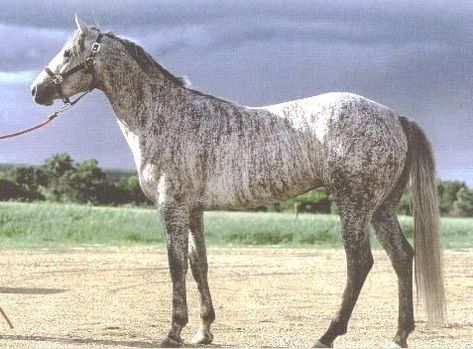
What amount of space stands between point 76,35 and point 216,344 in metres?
2.93

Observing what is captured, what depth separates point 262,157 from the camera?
6625 mm

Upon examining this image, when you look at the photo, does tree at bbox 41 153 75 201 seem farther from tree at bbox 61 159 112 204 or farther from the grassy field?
the grassy field

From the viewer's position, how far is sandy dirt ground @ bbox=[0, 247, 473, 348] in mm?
7629

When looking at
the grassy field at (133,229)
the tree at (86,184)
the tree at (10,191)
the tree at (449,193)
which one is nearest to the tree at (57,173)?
the tree at (86,184)

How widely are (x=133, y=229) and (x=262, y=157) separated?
14.7 metres

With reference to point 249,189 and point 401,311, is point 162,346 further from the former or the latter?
point 401,311

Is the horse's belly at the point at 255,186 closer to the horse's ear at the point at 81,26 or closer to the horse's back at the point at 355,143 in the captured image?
the horse's back at the point at 355,143

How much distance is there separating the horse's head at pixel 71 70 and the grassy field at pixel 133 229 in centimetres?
1264

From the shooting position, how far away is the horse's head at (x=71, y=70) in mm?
6926

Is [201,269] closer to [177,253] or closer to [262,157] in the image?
[177,253]

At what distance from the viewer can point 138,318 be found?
29.2 ft

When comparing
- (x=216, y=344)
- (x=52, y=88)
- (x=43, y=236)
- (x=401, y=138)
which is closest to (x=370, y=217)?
(x=401, y=138)

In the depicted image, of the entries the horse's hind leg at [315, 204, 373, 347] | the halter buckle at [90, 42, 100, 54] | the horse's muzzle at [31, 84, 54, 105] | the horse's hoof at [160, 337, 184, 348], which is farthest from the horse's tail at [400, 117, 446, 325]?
the horse's muzzle at [31, 84, 54, 105]

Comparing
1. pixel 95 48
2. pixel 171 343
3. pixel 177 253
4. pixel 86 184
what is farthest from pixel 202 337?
pixel 86 184
